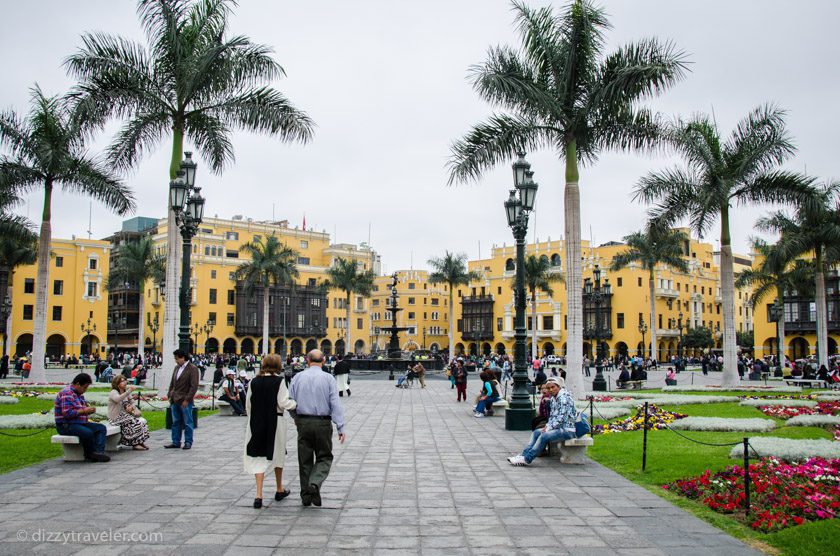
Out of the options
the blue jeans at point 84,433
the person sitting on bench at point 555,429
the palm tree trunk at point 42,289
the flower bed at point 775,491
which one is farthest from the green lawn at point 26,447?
the palm tree trunk at point 42,289

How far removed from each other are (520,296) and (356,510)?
8.15 m

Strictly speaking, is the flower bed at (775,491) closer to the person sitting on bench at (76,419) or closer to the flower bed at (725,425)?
the flower bed at (725,425)

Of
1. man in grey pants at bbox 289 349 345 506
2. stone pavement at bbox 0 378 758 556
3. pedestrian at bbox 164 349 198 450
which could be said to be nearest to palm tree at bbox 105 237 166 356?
pedestrian at bbox 164 349 198 450

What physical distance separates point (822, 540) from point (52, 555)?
6395 mm

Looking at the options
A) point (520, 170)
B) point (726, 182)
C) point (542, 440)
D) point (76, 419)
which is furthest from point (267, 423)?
point (726, 182)

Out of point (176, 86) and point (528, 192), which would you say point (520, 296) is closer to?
point (528, 192)

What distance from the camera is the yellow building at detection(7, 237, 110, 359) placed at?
206ft

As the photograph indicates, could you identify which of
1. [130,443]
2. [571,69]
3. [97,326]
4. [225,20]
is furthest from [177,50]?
[97,326]

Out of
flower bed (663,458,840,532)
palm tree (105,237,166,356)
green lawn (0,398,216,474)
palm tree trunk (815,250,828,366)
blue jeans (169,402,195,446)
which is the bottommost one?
green lawn (0,398,216,474)

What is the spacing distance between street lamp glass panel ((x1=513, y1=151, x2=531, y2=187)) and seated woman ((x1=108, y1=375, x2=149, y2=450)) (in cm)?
870

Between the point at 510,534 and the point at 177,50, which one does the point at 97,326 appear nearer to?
the point at 177,50

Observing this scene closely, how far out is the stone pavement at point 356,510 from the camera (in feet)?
19.2

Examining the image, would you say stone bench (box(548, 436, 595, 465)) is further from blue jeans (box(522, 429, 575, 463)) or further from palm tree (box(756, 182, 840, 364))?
palm tree (box(756, 182, 840, 364))

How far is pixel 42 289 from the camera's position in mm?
23828
